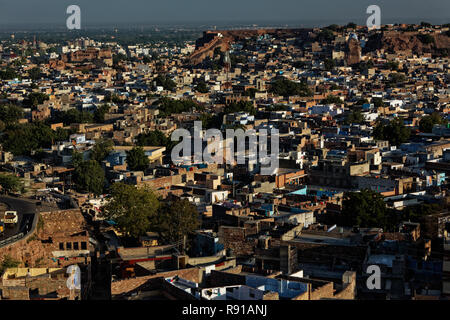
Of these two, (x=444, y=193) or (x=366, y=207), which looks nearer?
(x=366, y=207)

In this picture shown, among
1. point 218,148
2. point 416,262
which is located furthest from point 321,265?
point 218,148

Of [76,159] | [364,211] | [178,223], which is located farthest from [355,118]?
[178,223]

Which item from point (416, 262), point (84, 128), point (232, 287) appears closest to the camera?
point (232, 287)

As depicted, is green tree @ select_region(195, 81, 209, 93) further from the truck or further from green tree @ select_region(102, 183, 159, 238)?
the truck

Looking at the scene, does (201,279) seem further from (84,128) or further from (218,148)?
(84,128)

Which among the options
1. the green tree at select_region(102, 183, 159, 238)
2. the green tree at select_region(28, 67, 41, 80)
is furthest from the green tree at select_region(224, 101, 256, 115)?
the green tree at select_region(28, 67, 41, 80)

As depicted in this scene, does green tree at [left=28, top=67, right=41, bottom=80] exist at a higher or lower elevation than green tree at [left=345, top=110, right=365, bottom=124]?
higher
